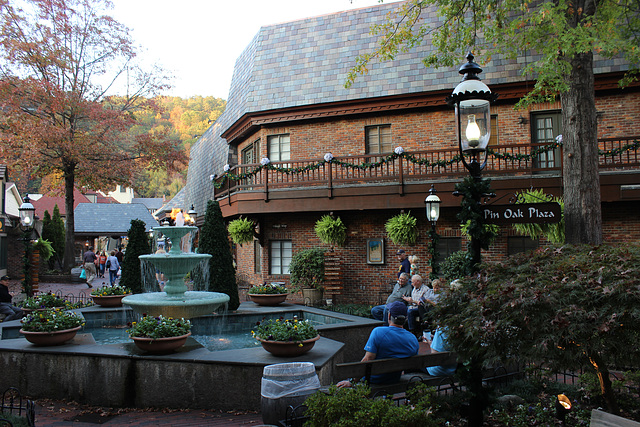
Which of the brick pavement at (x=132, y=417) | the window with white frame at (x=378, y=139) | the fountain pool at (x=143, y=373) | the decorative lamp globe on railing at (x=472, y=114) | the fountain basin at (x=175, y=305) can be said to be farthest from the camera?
the window with white frame at (x=378, y=139)

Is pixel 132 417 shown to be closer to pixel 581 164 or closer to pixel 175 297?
pixel 175 297

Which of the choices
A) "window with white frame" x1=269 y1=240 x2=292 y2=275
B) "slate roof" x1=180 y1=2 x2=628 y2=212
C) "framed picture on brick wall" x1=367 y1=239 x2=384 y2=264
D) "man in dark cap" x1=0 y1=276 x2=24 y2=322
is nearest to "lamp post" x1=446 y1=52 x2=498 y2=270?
"man in dark cap" x1=0 y1=276 x2=24 y2=322

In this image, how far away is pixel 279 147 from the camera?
2016 centimetres

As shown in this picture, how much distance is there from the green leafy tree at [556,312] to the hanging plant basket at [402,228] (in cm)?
1104

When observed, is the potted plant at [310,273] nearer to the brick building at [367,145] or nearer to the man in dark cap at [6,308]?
the brick building at [367,145]

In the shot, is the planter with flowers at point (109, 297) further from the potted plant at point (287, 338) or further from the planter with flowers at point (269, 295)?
the potted plant at point (287, 338)

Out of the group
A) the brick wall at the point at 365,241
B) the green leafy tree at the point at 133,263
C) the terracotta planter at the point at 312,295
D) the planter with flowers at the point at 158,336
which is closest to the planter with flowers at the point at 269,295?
the terracotta planter at the point at 312,295

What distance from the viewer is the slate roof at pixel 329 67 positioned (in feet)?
57.5

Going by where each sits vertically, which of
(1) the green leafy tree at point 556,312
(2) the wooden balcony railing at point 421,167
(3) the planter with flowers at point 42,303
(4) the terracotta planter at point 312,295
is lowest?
(4) the terracotta planter at point 312,295

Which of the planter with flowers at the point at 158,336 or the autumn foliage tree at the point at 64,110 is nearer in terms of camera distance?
the planter with flowers at the point at 158,336

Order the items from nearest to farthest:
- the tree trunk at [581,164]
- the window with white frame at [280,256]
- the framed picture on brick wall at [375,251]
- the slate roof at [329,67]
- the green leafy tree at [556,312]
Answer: the green leafy tree at [556,312] < the tree trunk at [581,164] < the slate roof at [329,67] < the framed picture on brick wall at [375,251] < the window with white frame at [280,256]

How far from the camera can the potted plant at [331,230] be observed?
17.5 meters

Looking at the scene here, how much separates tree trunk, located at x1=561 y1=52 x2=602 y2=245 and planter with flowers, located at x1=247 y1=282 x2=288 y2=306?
7.56m

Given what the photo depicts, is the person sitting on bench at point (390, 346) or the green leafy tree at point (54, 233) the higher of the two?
the green leafy tree at point (54, 233)
